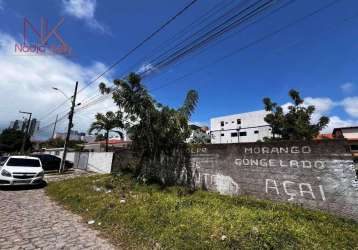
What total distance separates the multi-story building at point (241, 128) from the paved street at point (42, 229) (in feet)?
123

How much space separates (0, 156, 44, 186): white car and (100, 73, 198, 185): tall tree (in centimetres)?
512

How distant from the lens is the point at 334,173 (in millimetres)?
Result: 5043

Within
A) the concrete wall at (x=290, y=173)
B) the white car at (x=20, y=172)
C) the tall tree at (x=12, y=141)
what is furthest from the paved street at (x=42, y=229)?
the tall tree at (x=12, y=141)

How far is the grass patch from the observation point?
3.77 m

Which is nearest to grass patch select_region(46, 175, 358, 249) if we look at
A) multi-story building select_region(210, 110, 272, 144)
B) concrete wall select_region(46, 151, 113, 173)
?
concrete wall select_region(46, 151, 113, 173)

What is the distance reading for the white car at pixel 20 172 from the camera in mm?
9484

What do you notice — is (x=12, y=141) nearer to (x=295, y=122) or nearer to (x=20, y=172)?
(x=20, y=172)

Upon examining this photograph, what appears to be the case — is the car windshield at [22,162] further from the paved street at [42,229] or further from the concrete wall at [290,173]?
the concrete wall at [290,173]

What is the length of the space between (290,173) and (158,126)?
5592 millimetres

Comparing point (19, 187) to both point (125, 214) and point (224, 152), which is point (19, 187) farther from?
point (224, 152)

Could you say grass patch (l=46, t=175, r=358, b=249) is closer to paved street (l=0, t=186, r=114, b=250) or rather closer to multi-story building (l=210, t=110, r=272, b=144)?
paved street (l=0, t=186, r=114, b=250)

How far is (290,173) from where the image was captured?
5773 millimetres

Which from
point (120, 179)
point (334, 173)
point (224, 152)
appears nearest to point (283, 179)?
point (334, 173)

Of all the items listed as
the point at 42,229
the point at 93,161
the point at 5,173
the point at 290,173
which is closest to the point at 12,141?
the point at 93,161
